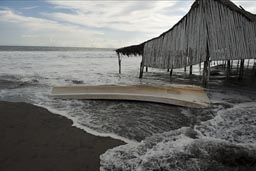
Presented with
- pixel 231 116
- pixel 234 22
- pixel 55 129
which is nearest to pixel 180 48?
pixel 234 22

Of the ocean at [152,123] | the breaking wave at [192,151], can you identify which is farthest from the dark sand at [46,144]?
the breaking wave at [192,151]

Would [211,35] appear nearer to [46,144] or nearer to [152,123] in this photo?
[152,123]

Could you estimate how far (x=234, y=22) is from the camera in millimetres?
11156

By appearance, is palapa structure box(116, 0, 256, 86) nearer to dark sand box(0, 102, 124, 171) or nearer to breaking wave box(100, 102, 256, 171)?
breaking wave box(100, 102, 256, 171)

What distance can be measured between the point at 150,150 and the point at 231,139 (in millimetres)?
2086

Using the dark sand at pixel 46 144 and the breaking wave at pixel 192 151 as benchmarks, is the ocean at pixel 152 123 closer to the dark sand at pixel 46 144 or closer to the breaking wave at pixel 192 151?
the breaking wave at pixel 192 151

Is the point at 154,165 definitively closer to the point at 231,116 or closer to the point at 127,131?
the point at 127,131

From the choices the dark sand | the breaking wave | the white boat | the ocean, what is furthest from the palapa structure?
the dark sand

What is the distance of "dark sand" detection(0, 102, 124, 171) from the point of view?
13.6 ft

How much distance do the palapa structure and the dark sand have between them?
776 cm

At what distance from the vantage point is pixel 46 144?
4980 mm

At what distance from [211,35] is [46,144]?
30.9 ft

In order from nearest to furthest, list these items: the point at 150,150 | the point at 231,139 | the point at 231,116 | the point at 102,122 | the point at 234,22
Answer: the point at 150,150
the point at 231,139
the point at 102,122
the point at 231,116
the point at 234,22

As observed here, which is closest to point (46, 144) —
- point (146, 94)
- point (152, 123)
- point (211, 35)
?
point (152, 123)
